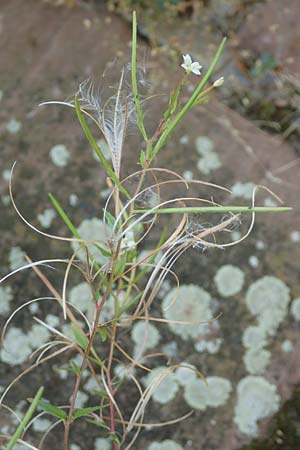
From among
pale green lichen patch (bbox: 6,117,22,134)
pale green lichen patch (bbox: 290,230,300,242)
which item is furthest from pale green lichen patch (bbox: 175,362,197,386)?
pale green lichen patch (bbox: 6,117,22,134)

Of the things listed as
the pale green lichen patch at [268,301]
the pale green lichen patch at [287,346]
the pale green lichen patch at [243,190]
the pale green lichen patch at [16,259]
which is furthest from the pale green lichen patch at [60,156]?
the pale green lichen patch at [287,346]

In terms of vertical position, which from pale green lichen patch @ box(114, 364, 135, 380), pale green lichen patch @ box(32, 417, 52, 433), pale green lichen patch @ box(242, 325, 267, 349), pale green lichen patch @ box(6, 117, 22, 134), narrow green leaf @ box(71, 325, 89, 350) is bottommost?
pale green lichen patch @ box(32, 417, 52, 433)

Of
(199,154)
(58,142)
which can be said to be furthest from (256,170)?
(58,142)

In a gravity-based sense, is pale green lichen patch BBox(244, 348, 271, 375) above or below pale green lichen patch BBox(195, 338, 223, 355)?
above

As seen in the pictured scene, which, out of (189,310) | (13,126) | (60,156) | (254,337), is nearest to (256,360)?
→ (254,337)

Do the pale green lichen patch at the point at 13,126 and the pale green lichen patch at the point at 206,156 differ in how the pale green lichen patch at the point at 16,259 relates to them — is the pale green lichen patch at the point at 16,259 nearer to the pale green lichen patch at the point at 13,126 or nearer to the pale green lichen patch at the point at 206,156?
the pale green lichen patch at the point at 13,126

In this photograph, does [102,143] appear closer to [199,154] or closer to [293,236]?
[199,154]

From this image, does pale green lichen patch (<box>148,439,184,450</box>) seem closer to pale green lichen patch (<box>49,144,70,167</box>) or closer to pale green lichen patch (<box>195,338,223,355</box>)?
pale green lichen patch (<box>195,338,223,355</box>)

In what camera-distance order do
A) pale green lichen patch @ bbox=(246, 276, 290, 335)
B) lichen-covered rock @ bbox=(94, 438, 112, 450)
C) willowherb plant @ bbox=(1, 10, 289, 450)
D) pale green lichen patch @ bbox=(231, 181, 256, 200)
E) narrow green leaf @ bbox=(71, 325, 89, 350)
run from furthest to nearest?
1. pale green lichen patch @ bbox=(231, 181, 256, 200)
2. pale green lichen patch @ bbox=(246, 276, 290, 335)
3. lichen-covered rock @ bbox=(94, 438, 112, 450)
4. narrow green leaf @ bbox=(71, 325, 89, 350)
5. willowherb plant @ bbox=(1, 10, 289, 450)
